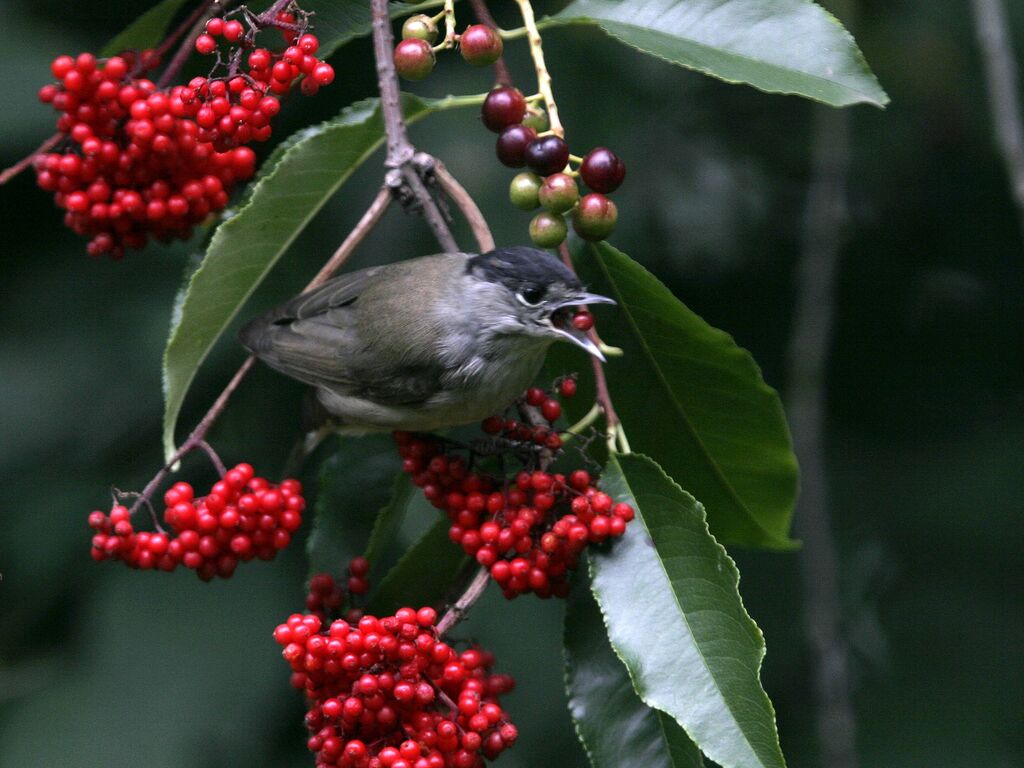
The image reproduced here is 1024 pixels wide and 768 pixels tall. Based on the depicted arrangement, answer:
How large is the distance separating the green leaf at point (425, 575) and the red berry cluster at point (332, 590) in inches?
1.9

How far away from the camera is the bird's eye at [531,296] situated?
110 inches

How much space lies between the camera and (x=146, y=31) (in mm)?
2957

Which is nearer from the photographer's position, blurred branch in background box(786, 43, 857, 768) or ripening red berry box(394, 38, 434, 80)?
ripening red berry box(394, 38, 434, 80)

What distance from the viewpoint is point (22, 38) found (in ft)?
11.5

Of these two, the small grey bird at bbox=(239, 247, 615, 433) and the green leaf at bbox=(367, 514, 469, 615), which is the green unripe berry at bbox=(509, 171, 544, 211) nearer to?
the small grey bird at bbox=(239, 247, 615, 433)

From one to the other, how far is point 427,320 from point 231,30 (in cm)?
106

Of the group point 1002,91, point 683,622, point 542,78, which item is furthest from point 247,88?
point 1002,91

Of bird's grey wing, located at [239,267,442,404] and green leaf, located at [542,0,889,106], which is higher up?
green leaf, located at [542,0,889,106]

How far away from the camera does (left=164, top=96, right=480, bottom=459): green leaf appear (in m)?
2.47

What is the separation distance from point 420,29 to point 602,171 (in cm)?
49

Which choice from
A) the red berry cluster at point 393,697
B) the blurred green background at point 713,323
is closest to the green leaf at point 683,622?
the red berry cluster at point 393,697

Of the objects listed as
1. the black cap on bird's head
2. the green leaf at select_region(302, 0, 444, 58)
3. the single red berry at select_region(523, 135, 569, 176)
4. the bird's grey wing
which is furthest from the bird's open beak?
the green leaf at select_region(302, 0, 444, 58)

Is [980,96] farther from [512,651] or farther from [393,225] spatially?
[512,651]

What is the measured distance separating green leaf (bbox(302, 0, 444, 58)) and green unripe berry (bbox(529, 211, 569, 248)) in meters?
0.65
